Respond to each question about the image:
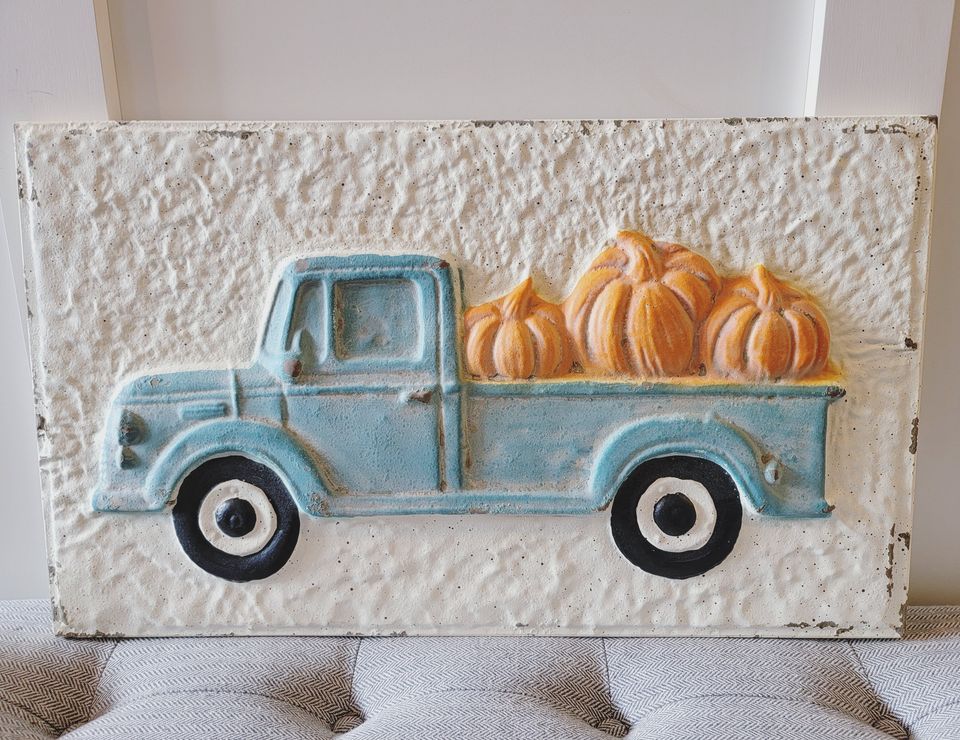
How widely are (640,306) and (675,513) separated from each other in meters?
0.30

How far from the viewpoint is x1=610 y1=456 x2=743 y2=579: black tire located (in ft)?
3.63

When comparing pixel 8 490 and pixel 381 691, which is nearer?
pixel 381 691

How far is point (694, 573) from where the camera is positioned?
3.69 ft

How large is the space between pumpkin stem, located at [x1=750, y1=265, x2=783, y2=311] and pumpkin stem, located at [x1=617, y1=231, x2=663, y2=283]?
0.45 feet

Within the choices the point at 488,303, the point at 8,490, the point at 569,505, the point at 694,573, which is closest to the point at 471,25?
the point at 488,303

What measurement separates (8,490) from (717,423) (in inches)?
45.1

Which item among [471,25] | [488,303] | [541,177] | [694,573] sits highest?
[471,25]

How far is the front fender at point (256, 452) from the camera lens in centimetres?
110

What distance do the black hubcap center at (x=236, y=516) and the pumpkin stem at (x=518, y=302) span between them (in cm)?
47

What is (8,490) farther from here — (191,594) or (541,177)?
(541,177)

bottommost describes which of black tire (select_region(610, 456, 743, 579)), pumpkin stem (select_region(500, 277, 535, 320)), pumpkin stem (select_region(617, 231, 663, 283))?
black tire (select_region(610, 456, 743, 579))

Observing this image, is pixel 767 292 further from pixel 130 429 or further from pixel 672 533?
pixel 130 429

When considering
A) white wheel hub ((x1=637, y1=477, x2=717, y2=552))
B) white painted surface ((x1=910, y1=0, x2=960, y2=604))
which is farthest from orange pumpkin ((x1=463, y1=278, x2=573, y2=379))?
white painted surface ((x1=910, y1=0, x2=960, y2=604))

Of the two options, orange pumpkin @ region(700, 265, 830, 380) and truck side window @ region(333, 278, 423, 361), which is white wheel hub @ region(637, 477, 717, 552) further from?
truck side window @ region(333, 278, 423, 361)
